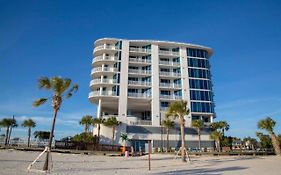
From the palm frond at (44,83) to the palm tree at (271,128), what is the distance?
37963 millimetres

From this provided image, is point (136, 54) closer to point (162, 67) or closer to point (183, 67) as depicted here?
point (162, 67)

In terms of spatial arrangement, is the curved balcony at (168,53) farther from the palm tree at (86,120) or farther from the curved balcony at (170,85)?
the palm tree at (86,120)

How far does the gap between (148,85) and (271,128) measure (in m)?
27.2

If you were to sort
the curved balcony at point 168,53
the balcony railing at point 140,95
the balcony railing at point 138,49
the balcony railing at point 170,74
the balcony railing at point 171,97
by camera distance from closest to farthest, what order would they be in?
1. the balcony railing at point 140,95
2. the balcony railing at point 171,97
3. the balcony railing at point 170,74
4. the balcony railing at point 138,49
5. the curved balcony at point 168,53

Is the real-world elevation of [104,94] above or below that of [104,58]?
below

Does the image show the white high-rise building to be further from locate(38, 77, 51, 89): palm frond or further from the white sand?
locate(38, 77, 51, 89): palm frond

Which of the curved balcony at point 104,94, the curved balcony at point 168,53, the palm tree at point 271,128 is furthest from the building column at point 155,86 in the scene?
the palm tree at point 271,128

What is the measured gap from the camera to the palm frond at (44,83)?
639 inches

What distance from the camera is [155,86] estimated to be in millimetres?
55156

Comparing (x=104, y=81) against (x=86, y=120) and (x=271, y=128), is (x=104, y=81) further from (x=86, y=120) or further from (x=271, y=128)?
(x=271, y=128)

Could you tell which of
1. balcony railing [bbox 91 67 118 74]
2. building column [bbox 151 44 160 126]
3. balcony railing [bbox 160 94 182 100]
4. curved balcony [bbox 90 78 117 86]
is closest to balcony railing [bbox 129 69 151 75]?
building column [bbox 151 44 160 126]

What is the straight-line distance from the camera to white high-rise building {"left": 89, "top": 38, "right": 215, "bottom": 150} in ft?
169

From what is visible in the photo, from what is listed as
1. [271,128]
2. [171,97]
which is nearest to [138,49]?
[171,97]

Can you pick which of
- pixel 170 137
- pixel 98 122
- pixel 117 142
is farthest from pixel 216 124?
pixel 98 122
